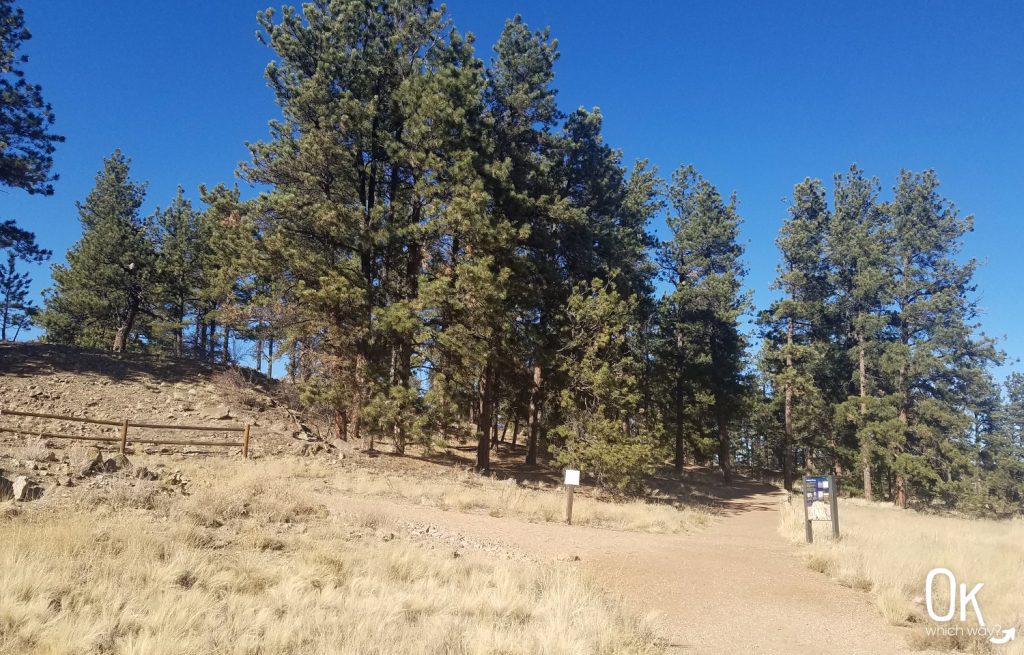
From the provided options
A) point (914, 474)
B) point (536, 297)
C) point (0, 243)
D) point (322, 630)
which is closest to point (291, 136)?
point (536, 297)

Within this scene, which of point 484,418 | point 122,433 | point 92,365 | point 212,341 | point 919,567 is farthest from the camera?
point 212,341

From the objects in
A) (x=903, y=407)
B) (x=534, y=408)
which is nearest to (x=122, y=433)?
(x=534, y=408)

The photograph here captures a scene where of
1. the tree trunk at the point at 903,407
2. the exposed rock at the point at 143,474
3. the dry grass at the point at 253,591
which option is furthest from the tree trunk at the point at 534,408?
the tree trunk at the point at 903,407

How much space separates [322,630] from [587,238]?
59.8 ft

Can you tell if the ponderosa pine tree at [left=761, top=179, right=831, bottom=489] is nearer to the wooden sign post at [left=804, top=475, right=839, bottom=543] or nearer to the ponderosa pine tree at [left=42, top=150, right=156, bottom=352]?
the wooden sign post at [left=804, top=475, right=839, bottom=543]

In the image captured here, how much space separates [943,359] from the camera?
28.0 meters

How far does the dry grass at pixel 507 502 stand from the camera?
1474 cm

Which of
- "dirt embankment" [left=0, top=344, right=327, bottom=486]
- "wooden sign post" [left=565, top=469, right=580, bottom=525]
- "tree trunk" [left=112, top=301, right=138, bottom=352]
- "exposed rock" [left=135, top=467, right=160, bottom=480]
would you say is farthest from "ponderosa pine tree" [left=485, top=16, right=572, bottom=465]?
"tree trunk" [left=112, top=301, right=138, bottom=352]

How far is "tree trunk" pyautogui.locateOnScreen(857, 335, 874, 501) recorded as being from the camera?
29062 millimetres

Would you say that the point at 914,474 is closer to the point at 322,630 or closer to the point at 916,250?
the point at 916,250

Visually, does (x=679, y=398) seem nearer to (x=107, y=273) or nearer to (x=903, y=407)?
(x=903, y=407)

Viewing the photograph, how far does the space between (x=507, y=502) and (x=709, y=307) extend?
19.3m

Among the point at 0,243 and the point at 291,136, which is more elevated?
the point at 291,136

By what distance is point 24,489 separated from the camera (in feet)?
29.6
